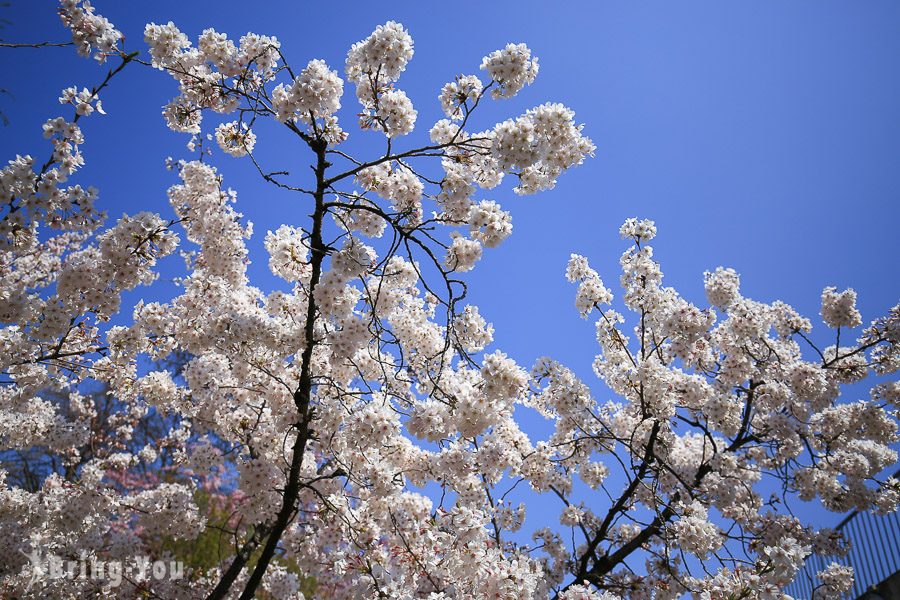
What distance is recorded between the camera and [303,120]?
4797 millimetres

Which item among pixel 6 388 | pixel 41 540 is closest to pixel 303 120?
pixel 6 388

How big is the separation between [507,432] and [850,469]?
5.80 meters

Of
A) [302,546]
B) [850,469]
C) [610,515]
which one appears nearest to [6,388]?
[302,546]

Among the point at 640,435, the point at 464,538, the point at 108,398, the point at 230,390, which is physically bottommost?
the point at 464,538

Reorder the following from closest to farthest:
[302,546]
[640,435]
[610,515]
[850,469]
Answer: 1. [302,546]
2. [610,515]
3. [640,435]
4. [850,469]

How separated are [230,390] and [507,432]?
3.61m

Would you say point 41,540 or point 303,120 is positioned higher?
point 303,120

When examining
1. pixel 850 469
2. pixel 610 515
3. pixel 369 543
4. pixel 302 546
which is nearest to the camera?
pixel 369 543

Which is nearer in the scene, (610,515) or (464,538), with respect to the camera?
(464,538)

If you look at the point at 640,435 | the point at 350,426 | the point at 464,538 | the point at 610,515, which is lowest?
the point at 464,538

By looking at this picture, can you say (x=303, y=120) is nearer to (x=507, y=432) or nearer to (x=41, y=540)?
(x=507, y=432)

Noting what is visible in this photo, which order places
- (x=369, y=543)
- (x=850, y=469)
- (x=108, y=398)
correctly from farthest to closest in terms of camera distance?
(x=108, y=398), (x=850, y=469), (x=369, y=543)

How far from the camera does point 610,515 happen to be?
7148 millimetres

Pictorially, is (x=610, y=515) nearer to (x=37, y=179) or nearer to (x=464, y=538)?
(x=464, y=538)
